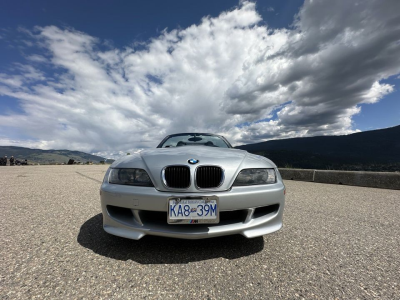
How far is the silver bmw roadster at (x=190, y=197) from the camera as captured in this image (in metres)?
1.60

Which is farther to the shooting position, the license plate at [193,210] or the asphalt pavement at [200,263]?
the license plate at [193,210]

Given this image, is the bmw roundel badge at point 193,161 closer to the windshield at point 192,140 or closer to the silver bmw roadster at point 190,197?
the silver bmw roadster at point 190,197

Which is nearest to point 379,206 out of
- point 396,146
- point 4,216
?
point 4,216

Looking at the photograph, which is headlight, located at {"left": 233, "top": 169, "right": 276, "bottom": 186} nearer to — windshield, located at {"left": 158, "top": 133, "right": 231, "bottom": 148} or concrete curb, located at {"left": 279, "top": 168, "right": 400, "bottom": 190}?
windshield, located at {"left": 158, "top": 133, "right": 231, "bottom": 148}

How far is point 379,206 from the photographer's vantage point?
3551 mm

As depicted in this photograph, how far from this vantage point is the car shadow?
5.44ft

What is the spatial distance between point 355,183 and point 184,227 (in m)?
6.73

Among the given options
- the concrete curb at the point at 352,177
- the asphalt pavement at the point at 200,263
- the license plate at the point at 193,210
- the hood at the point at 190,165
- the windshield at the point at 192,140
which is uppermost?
the windshield at the point at 192,140

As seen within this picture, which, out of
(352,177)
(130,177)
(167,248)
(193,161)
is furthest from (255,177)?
(352,177)

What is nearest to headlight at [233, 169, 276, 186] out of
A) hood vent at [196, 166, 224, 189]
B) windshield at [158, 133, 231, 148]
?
hood vent at [196, 166, 224, 189]

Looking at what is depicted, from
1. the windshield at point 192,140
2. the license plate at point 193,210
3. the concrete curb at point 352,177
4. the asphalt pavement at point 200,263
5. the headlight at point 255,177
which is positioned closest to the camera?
the asphalt pavement at point 200,263

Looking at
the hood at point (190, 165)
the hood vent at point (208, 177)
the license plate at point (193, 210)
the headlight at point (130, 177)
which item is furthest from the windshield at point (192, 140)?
the license plate at point (193, 210)

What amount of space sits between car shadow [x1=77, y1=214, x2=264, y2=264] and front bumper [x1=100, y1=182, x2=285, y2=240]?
21 centimetres

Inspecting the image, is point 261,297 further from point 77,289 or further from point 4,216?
point 4,216
